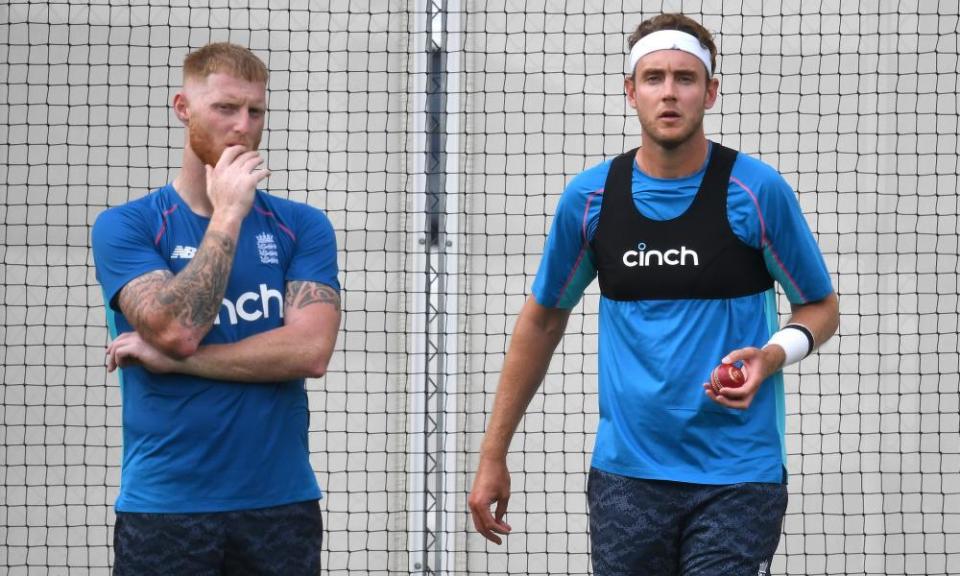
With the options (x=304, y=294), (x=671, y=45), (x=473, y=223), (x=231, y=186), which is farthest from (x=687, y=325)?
(x=473, y=223)

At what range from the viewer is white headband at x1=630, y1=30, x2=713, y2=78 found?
102 inches

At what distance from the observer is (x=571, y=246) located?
2.67 meters

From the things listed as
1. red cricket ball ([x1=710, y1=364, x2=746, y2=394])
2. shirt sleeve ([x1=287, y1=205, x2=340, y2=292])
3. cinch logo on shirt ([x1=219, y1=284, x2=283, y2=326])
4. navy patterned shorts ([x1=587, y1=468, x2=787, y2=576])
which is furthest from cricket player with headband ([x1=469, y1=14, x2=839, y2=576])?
cinch logo on shirt ([x1=219, y1=284, x2=283, y2=326])

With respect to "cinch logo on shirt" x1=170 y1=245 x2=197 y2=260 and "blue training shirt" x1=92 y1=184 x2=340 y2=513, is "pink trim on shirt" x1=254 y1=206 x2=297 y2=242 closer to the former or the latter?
"blue training shirt" x1=92 y1=184 x2=340 y2=513

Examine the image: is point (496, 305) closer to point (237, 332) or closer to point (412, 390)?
point (412, 390)

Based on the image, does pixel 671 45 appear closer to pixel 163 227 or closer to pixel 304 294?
pixel 304 294

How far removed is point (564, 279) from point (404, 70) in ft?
8.16

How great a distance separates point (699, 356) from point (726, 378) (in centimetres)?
20

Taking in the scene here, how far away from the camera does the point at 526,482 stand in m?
5.05

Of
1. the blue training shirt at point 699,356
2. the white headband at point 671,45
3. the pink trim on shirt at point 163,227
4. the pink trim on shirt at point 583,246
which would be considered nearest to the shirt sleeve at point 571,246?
the pink trim on shirt at point 583,246

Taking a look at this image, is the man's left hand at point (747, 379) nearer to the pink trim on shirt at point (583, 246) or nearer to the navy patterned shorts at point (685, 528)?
the navy patterned shorts at point (685, 528)

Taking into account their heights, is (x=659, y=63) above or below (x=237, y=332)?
above

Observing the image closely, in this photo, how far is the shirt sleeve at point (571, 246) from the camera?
2615mm

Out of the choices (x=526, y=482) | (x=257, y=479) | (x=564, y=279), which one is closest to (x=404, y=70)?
(x=526, y=482)
